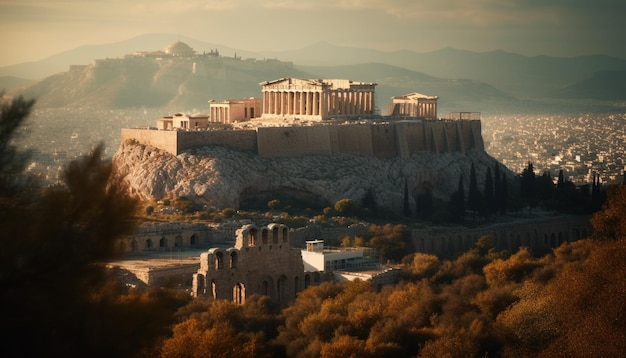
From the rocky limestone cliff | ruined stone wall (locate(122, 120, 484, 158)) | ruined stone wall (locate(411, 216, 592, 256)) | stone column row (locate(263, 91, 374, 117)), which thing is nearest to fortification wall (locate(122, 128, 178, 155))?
ruined stone wall (locate(122, 120, 484, 158))

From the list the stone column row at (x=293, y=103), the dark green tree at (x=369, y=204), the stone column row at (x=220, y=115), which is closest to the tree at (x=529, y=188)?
the stone column row at (x=293, y=103)

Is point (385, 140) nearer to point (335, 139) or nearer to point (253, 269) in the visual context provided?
point (335, 139)

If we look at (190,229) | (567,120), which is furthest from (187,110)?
(190,229)

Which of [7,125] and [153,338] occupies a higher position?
[7,125]

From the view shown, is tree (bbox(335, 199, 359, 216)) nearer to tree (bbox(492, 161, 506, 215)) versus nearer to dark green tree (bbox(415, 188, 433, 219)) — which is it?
dark green tree (bbox(415, 188, 433, 219))

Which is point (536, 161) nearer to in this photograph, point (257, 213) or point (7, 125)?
point (257, 213)

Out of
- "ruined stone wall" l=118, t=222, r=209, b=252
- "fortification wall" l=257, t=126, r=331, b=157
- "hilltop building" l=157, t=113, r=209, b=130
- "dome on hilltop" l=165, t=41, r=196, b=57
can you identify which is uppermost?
"dome on hilltop" l=165, t=41, r=196, b=57
